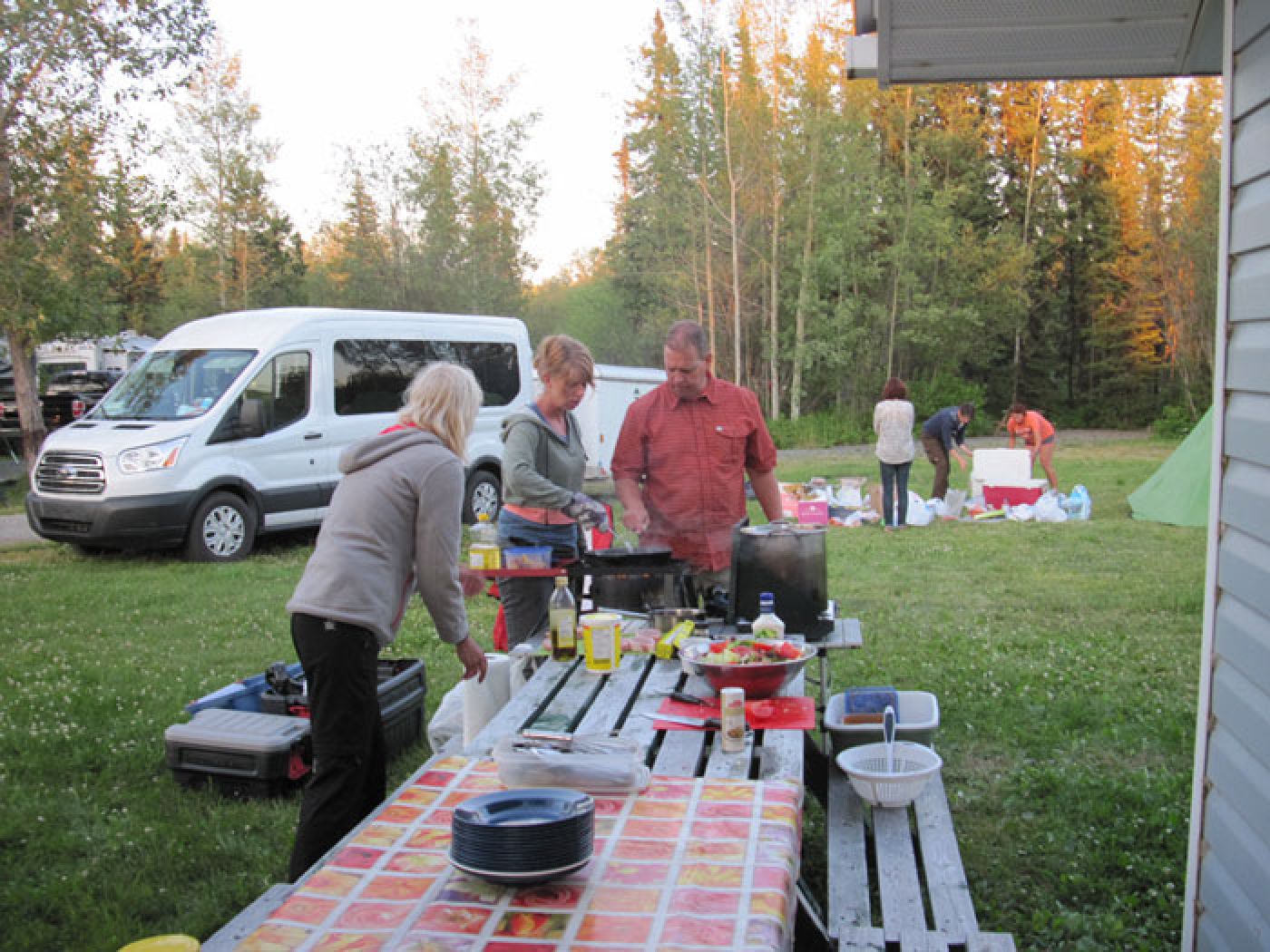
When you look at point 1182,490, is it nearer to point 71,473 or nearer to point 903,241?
point 71,473

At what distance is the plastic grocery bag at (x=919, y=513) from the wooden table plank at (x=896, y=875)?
8.58m

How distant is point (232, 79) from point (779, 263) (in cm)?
1248

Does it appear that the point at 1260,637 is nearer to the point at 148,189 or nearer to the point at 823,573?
the point at 823,573

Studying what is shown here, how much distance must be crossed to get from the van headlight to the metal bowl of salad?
23.4ft

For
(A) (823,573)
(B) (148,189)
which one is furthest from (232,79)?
(A) (823,573)

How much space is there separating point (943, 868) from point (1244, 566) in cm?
104

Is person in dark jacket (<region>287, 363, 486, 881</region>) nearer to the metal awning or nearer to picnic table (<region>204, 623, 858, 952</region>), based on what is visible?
picnic table (<region>204, 623, 858, 952</region>)

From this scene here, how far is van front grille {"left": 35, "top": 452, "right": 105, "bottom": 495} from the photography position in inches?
353

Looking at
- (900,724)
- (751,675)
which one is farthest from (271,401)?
(751,675)

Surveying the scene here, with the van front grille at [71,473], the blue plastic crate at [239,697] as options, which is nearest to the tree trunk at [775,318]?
the van front grille at [71,473]

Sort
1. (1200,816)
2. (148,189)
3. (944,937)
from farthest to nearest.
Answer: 1. (148,189)
2. (1200,816)
3. (944,937)

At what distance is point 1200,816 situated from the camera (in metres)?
2.70

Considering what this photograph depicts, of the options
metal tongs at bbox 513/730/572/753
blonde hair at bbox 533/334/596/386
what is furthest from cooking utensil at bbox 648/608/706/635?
metal tongs at bbox 513/730/572/753

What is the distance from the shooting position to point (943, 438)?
12.2m
